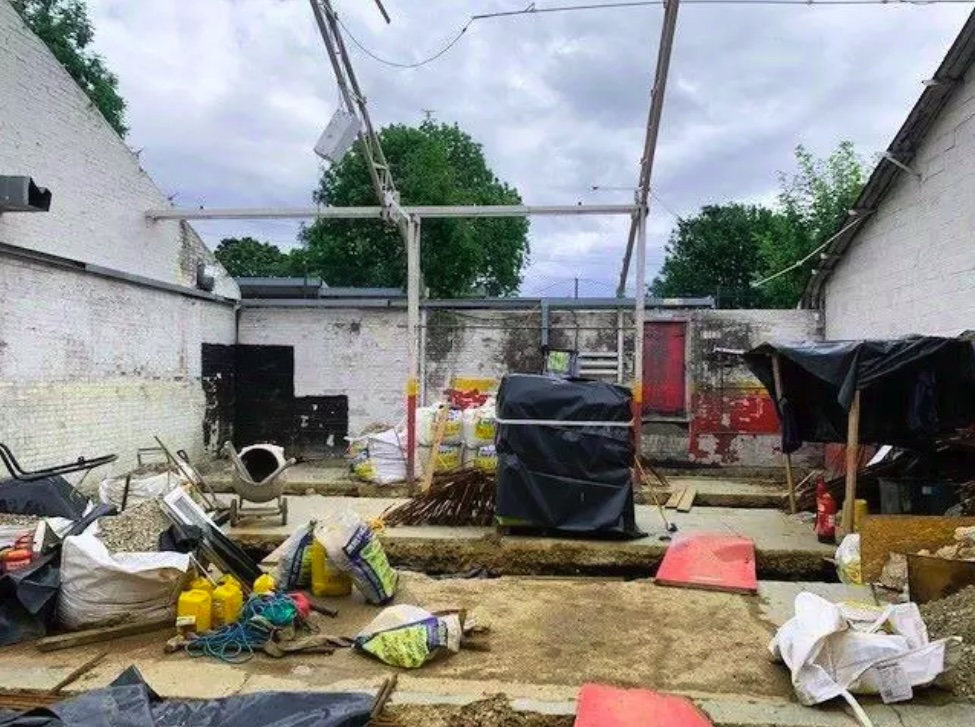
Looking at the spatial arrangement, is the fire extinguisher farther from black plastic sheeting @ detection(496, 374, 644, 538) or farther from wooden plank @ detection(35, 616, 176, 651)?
wooden plank @ detection(35, 616, 176, 651)

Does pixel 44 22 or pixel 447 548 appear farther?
pixel 44 22

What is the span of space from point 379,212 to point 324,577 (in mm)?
6351

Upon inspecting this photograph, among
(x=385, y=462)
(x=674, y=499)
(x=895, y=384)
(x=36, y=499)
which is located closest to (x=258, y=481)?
(x=36, y=499)

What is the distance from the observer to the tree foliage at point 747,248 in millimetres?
18516

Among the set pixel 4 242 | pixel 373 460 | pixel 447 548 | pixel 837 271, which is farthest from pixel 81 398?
pixel 837 271

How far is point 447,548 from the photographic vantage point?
7.12m

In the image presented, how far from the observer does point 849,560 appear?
19.4 ft

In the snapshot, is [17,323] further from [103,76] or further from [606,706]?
[103,76]

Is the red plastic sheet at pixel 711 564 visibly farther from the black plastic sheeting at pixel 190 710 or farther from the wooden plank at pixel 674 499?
the black plastic sheeting at pixel 190 710

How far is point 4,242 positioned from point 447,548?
5316 millimetres

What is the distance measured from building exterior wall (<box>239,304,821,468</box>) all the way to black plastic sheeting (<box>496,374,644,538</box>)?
17.4 feet

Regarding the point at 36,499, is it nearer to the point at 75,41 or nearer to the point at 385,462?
the point at 385,462

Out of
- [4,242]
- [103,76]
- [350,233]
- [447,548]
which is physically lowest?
[447,548]

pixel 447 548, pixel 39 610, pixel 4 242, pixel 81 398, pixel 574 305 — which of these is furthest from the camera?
pixel 574 305
